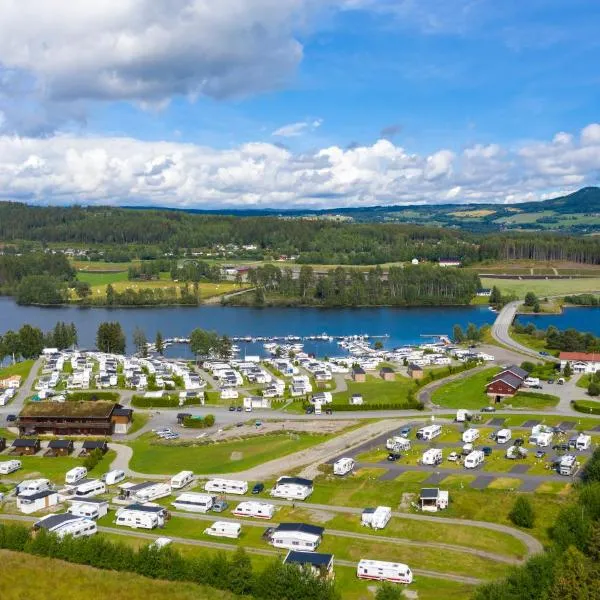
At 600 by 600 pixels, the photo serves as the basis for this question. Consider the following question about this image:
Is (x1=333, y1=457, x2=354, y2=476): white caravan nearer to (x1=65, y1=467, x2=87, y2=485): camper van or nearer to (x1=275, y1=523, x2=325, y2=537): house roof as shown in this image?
(x1=275, y1=523, x2=325, y2=537): house roof

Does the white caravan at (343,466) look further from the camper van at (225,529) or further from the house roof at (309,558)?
the house roof at (309,558)

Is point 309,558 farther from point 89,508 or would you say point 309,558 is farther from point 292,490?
point 89,508

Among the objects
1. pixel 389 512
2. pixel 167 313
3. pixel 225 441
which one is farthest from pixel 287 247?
pixel 389 512

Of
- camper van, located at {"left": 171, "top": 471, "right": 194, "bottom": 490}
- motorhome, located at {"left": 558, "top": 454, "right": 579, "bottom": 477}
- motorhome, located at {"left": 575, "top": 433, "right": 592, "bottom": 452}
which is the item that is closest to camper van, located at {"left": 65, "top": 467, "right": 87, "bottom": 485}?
camper van, located at {"left": 171, "top": 471, "right": 194, "bottom": 490}

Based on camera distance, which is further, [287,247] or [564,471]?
[287,247]

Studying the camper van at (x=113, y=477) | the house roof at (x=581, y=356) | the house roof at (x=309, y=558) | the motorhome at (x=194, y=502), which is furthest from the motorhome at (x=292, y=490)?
the house roof at (x=581, y=356)

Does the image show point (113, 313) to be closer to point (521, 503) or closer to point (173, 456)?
point (173, 456)
